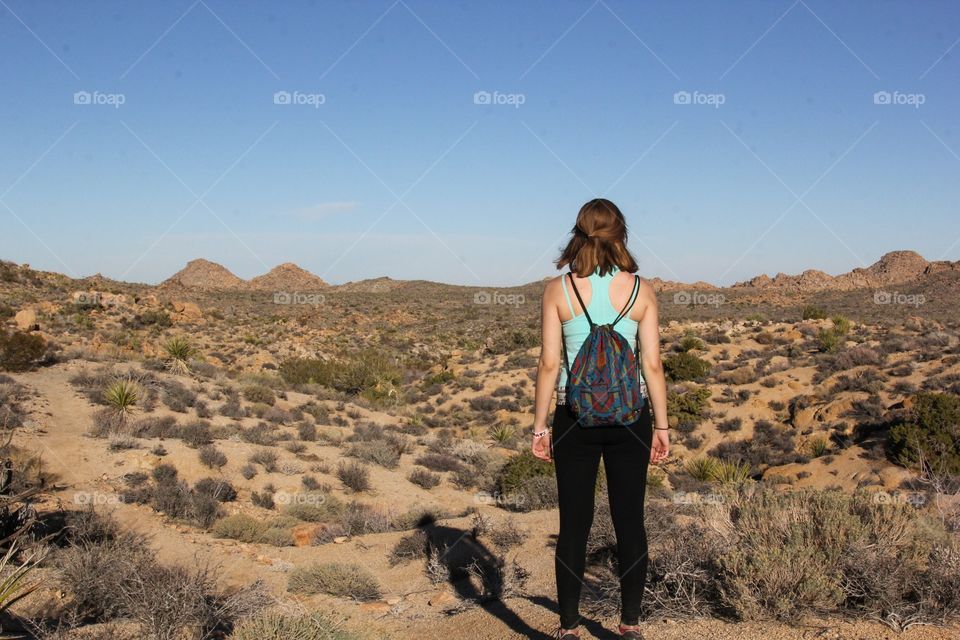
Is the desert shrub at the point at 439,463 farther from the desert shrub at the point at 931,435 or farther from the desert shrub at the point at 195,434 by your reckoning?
the desert shrub at the point at 931,435

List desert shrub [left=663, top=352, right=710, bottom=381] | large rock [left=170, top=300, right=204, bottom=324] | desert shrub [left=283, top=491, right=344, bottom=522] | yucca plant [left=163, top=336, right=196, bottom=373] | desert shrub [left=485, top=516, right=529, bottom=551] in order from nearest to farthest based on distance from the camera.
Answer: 1. desert shrub [left=485, top=516, right=529, bottom=551]
2. desert shrub [left=283, top=491, right=344, bottom=522]
3. yucca plant [left=163, top=336, right=196, bottom=373]
4. desert shrub [left=663, top=352, right=710, bottom=381]
5. large rock [left=170, top=300, right=204, bottom=324]

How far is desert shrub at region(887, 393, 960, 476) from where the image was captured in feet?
35.0

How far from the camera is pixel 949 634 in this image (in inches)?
133

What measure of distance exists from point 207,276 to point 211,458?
7488cm

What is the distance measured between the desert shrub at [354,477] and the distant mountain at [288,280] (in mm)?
70392

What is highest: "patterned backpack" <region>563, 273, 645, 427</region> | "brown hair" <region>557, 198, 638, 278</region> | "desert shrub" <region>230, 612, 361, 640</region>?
"brown hair" <region>557, 198, 638, 278</region>

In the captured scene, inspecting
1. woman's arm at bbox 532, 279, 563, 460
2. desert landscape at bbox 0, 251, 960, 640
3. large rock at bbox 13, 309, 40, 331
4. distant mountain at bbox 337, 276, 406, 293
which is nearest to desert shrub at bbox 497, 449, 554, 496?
desert landscape at bbox 0, 251, 960, 640

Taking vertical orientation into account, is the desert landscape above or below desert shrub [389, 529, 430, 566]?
→ above

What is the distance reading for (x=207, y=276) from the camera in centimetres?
7962

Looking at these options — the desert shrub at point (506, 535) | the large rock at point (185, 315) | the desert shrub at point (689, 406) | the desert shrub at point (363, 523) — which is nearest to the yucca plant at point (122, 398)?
the desert shrub at point (363, 523)

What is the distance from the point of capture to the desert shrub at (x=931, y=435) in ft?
35.0

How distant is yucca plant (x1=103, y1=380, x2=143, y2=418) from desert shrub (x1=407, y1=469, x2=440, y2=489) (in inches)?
225

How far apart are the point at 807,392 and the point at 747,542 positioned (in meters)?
14.7

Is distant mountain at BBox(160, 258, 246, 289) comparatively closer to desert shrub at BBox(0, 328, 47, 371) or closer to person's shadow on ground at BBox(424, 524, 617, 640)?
desert shrub at BBox(0, 328, 47, 371)
